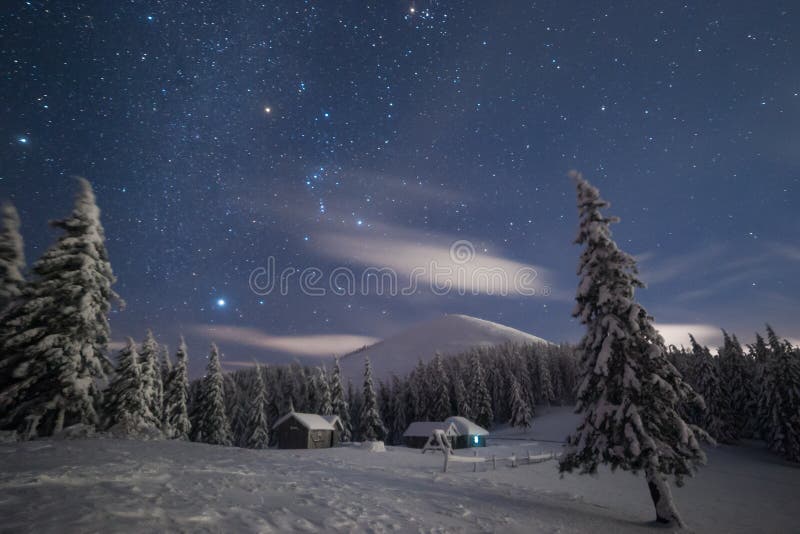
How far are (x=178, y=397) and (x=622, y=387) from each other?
4266 centimetres

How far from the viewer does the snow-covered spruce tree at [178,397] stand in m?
39.8

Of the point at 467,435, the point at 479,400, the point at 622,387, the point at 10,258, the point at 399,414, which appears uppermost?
the point at 10,258

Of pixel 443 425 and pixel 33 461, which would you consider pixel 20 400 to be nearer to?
pixel 33 461

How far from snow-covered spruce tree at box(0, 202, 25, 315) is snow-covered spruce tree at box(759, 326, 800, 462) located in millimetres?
67918

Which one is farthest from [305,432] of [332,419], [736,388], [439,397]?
[736,388]

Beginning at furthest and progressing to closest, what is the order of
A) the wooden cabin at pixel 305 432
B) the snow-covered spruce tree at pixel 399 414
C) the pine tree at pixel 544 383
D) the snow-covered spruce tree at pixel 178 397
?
the pine tree at pixel 544 383 → the snow-covered spruce tree at pixel 399 414 → the wooden cabin at pixel 305 432 → the snow-covered spruce tree at pixel 178 397

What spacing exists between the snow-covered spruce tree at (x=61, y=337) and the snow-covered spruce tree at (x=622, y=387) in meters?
22.3

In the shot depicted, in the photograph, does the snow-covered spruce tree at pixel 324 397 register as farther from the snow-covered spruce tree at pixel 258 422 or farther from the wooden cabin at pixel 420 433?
the wooden cabin at pixel 420 433

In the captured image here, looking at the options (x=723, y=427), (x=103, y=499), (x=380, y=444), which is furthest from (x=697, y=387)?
(x=103, y=499)

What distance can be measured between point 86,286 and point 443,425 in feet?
167

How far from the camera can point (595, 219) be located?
17484 millimetres

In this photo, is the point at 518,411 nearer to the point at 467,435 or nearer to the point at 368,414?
the point at 467,435

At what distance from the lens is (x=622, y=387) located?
50.5 feet

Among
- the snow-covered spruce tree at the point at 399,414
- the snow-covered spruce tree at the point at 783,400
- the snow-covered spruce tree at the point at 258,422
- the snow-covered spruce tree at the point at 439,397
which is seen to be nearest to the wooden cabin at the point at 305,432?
the snow-covered spruce tree at the point at 258,422
